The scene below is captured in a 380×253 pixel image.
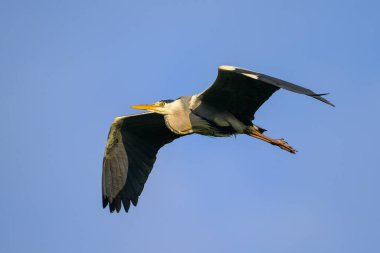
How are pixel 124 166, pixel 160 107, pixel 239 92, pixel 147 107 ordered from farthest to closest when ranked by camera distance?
pixel 124 166 → pixel 147 107 → pixel 160 107 → pixel 239 92

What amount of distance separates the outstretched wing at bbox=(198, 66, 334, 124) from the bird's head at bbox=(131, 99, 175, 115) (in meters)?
0.74

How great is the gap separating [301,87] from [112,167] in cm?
464

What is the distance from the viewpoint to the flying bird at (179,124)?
1095 cm

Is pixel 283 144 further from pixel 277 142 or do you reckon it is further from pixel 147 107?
pixel 147 107

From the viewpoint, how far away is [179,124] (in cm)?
1183

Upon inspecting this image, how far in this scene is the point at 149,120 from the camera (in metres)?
12.7

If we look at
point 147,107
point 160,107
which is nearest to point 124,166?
point 147,107

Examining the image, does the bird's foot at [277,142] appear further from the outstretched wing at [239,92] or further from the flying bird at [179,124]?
the outstretched wing at [239,92]

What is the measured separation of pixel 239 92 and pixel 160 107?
1.61 meters

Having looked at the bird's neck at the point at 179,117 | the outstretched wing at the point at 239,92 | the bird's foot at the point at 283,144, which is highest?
the outstretched wing at the point at 239,92

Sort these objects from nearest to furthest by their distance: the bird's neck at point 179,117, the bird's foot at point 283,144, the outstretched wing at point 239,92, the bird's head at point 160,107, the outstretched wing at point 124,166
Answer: the outstretched wing at point 239,92 < the bird's neck at point 179,117 < the bird's head at point 160,107 < the bird's foot at point 283,144 < the outstretched wing at point 124,166

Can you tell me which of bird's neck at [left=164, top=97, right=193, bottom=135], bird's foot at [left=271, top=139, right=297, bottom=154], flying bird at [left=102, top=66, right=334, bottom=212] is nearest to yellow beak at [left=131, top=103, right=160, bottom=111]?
flying bird at [left=102, top=66, right=334, bottom=212]

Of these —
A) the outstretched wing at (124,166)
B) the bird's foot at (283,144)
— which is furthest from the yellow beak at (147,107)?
the bird's foot at (283,144)

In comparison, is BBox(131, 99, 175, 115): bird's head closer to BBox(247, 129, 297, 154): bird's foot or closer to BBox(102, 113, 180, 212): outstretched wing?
BBox(102, 113, 180, 212): outstretched wing
